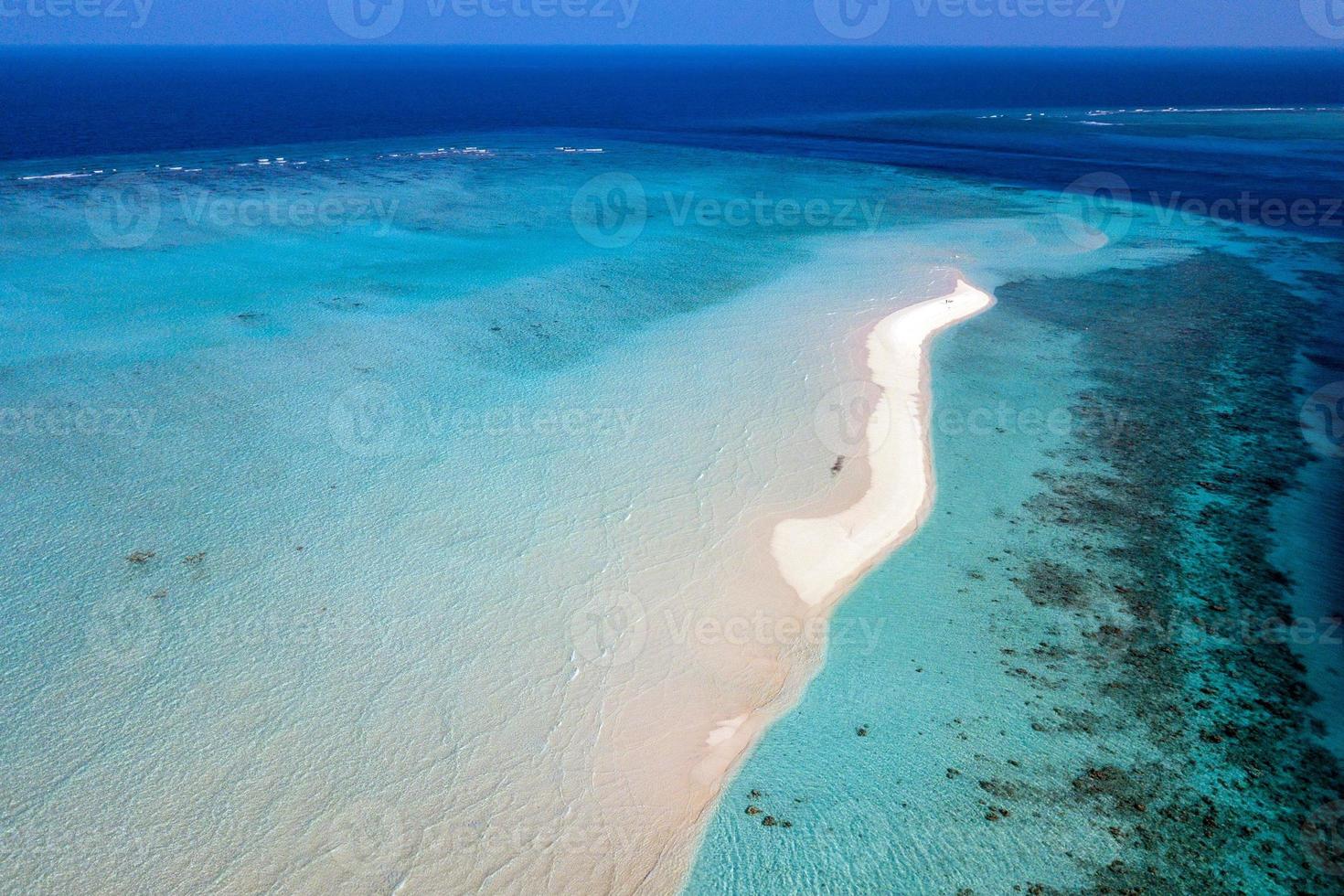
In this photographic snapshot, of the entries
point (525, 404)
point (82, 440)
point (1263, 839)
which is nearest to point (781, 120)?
point (525, 404)

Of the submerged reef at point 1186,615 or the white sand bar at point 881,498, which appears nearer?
the submerged reef at point 1186,615

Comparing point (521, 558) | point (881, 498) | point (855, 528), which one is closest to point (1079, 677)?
point (855, 528)

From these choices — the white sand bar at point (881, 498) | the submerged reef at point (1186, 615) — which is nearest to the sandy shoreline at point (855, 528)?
the white sand bar at point (881, 498)

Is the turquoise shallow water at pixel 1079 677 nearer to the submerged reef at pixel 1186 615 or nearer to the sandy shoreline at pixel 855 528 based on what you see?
the submerged reef at pixel 1186 615

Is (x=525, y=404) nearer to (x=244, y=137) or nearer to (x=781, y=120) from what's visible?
(x=244, y=137)

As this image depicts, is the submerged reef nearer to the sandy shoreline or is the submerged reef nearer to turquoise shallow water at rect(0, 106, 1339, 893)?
turquoise shallow water at rect(0, 106, 1339, 893)

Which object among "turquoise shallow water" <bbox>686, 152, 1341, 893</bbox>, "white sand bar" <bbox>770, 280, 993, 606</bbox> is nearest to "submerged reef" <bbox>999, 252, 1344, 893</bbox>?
"turquoise shallow water" <bbox>686, 152, 1341, 893</bbox>

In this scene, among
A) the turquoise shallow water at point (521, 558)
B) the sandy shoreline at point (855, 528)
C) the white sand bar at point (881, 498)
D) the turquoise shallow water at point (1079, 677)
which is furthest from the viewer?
the white sand bar at point (881, 498)
